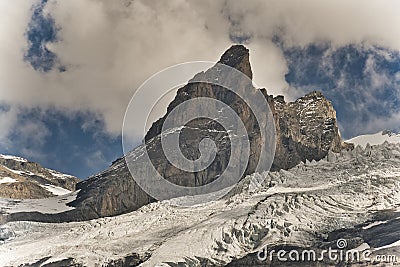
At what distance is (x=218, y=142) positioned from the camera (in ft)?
261

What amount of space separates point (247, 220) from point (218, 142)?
134 feet

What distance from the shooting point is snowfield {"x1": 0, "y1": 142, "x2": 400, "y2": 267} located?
37.0 meters

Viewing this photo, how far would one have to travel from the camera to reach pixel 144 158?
82.4 meters

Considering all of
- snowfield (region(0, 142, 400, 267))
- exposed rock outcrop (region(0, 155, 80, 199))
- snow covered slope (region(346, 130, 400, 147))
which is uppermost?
exposed rock outcrop (region(0, 155, 80, 199))

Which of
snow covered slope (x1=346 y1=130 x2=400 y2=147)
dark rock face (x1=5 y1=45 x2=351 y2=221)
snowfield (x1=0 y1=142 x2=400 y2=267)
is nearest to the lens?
snowfield (x1=0 y1=142 x2=400 y2=267)

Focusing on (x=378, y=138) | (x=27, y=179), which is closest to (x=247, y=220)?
(x=378, y=138)

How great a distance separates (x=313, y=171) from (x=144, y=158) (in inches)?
1389

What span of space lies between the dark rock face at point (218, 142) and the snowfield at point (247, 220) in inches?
924

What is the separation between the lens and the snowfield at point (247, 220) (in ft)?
121

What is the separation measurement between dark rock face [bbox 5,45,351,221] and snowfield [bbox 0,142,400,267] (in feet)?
77.0

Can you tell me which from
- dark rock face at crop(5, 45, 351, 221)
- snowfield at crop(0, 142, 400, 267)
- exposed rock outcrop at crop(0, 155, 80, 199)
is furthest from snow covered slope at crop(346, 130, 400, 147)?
exposed rock outcrop at crop(0, 155, 80, 199)

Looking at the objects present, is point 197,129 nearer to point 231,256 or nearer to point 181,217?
point 181,217

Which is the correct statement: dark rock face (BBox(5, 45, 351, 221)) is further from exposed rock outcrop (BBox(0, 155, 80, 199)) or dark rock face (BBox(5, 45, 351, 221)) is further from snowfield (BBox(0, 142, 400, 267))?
exposed rock outcrop (BBox(0, 155, 80, 199))

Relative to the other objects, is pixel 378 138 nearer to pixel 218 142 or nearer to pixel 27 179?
pixel 218 142
